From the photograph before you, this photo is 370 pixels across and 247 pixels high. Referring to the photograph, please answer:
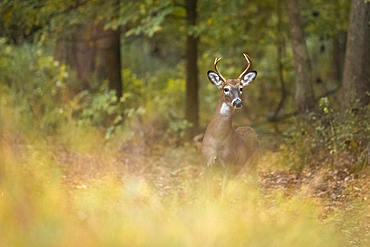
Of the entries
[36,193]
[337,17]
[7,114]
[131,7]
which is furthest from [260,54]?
[36,193]

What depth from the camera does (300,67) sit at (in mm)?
9578

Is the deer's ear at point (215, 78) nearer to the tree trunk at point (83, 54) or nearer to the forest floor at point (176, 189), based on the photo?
the forest floor at point (176, 189)

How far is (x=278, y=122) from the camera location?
11.1 meters

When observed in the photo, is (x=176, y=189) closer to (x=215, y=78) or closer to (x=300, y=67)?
(x=215, y=78)

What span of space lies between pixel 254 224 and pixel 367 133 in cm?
389

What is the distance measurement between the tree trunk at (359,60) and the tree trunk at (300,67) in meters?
0.91

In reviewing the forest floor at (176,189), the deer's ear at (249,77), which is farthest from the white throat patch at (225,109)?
the forest floor at (176,189)

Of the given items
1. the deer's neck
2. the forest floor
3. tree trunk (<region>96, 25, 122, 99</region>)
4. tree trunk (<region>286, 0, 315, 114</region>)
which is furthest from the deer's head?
tree trunk (<region>96, 25, 122, 99</region>)

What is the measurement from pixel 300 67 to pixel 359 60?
133 cm

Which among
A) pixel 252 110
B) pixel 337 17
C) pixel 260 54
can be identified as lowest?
pixel 252 110

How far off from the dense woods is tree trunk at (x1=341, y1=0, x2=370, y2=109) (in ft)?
0.05

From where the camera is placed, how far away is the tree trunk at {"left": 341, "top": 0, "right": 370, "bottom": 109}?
8344 mm

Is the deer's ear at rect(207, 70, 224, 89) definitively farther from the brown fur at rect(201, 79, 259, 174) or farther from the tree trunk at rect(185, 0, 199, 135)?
the tree trunk at rect(185, 0, 199, 135)

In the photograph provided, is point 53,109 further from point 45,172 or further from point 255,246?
point 255,246
